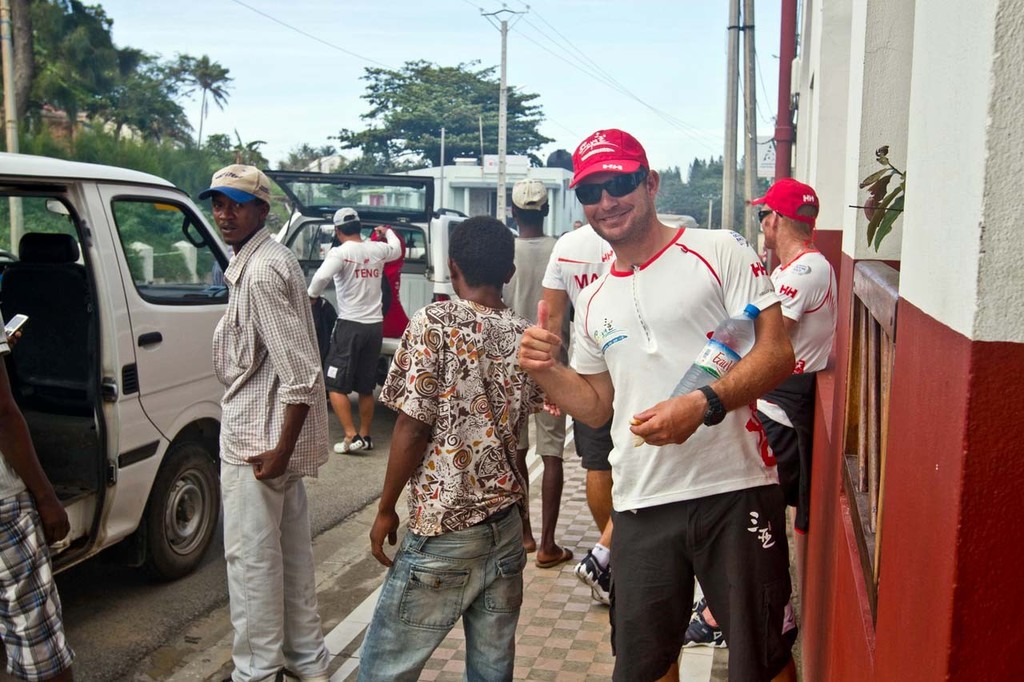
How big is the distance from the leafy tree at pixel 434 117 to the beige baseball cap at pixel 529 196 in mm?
56834

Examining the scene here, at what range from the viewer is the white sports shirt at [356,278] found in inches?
333

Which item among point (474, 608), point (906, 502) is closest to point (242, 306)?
point (474, 608)

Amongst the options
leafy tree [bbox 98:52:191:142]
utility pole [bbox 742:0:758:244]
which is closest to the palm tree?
leafy tree [bbox 98:52:191:142]

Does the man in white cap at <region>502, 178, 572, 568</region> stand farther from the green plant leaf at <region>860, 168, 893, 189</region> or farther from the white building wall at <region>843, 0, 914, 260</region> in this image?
the green plant leaf at <region>860, 168, 893, 189</region>

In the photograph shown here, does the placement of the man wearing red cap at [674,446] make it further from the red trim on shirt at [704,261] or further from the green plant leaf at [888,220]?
the green plant leaf at [888,220]

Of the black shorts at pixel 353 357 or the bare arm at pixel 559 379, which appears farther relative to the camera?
the black shorts at pixel 353 357

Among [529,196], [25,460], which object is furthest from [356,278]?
[25,460]

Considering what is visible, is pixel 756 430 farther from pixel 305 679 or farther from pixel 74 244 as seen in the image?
pixel 74 244

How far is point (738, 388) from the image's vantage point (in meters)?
2.59

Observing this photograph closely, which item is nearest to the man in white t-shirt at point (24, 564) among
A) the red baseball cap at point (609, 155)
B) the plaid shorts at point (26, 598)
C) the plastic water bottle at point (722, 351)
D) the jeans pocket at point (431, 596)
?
the plaid shorts at point (26, 598)

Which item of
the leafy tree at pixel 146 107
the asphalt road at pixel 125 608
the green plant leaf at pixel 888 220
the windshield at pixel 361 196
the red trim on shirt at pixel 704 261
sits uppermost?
the leafy tree at pixel 146 107

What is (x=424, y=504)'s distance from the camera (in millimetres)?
3154

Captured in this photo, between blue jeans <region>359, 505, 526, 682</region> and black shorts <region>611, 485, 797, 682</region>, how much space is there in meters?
0.39

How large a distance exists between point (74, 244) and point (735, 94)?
1709 cm
